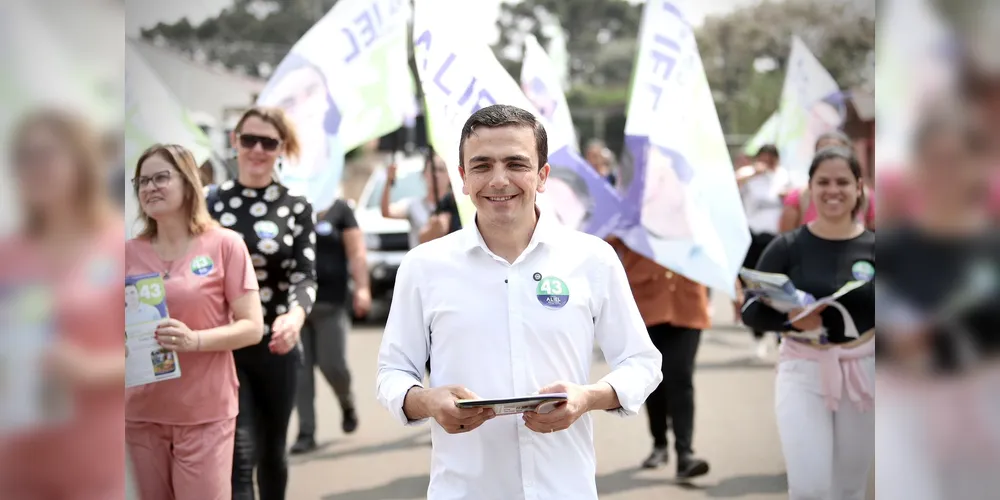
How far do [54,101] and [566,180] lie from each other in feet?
12.4

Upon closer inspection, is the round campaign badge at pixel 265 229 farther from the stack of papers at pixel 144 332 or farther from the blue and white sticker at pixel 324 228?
the blue and white sticker at pixel 324 228

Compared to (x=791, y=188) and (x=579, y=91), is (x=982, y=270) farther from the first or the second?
(x=579, y=91)

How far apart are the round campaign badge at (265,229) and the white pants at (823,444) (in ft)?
7.66

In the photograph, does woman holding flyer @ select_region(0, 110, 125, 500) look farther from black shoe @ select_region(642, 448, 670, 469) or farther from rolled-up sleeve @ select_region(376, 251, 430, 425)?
black shoe @ select_region(642, 448, 670, 469)

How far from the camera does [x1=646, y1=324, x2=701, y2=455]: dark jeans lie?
21.1ft

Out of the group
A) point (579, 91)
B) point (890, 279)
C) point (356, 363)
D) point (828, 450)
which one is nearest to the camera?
point (890, 279)

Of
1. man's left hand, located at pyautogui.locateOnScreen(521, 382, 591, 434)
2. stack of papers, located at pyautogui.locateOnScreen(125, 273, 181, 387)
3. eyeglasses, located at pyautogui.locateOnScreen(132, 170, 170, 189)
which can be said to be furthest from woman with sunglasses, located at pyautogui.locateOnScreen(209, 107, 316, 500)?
man's left hand, located at pyautogui.locateOnScreen(521, 382, 591, 434)

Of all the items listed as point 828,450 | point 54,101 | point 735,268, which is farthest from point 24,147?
point 735,268

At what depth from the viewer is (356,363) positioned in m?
10.7

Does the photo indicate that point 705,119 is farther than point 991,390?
Yes

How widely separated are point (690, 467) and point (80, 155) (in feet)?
16.6

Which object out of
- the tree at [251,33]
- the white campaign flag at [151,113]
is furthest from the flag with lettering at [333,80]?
the tree at [251,33]

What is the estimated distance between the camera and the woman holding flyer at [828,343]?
4551 millimetres

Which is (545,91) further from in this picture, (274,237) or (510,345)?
(510,345)
